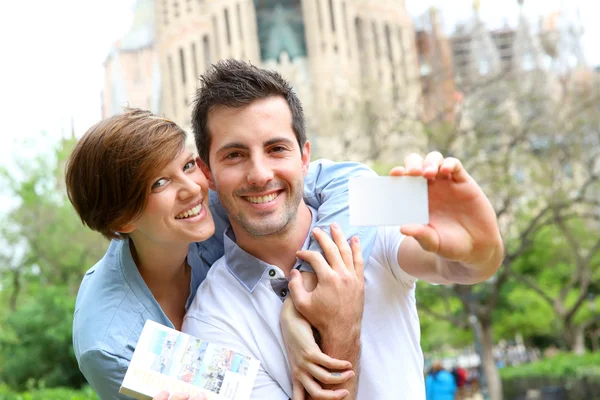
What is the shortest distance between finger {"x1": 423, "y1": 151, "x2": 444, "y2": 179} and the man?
367mm

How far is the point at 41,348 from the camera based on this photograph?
15.4m

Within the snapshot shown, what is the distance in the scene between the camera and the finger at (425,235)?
212 cm

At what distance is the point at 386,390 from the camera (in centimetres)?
259

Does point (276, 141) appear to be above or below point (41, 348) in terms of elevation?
above

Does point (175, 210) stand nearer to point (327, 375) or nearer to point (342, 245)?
point (342, 245)

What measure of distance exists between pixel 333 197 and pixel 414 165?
832mm

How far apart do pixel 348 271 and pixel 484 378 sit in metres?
15.8

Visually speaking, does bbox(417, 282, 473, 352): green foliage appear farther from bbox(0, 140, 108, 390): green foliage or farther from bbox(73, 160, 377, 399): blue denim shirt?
bbox(73, 160, 377, 399): blue denim shirt

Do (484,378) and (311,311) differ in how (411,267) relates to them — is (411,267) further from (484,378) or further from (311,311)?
(484,378)

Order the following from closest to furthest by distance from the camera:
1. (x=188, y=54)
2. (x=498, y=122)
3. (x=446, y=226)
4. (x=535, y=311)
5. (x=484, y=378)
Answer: (x=446, y=226) → (x=484, y=378) → (x=498, y=122) → (x=535, y=311) → (x=188, y=54)

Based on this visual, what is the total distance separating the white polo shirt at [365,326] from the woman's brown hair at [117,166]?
1.47 ft

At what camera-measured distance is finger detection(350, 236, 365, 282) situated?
256cm

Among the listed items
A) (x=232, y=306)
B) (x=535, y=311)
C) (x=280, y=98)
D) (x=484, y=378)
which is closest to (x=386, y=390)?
(x=232, y=306)

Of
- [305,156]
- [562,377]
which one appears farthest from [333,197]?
[562,377]
